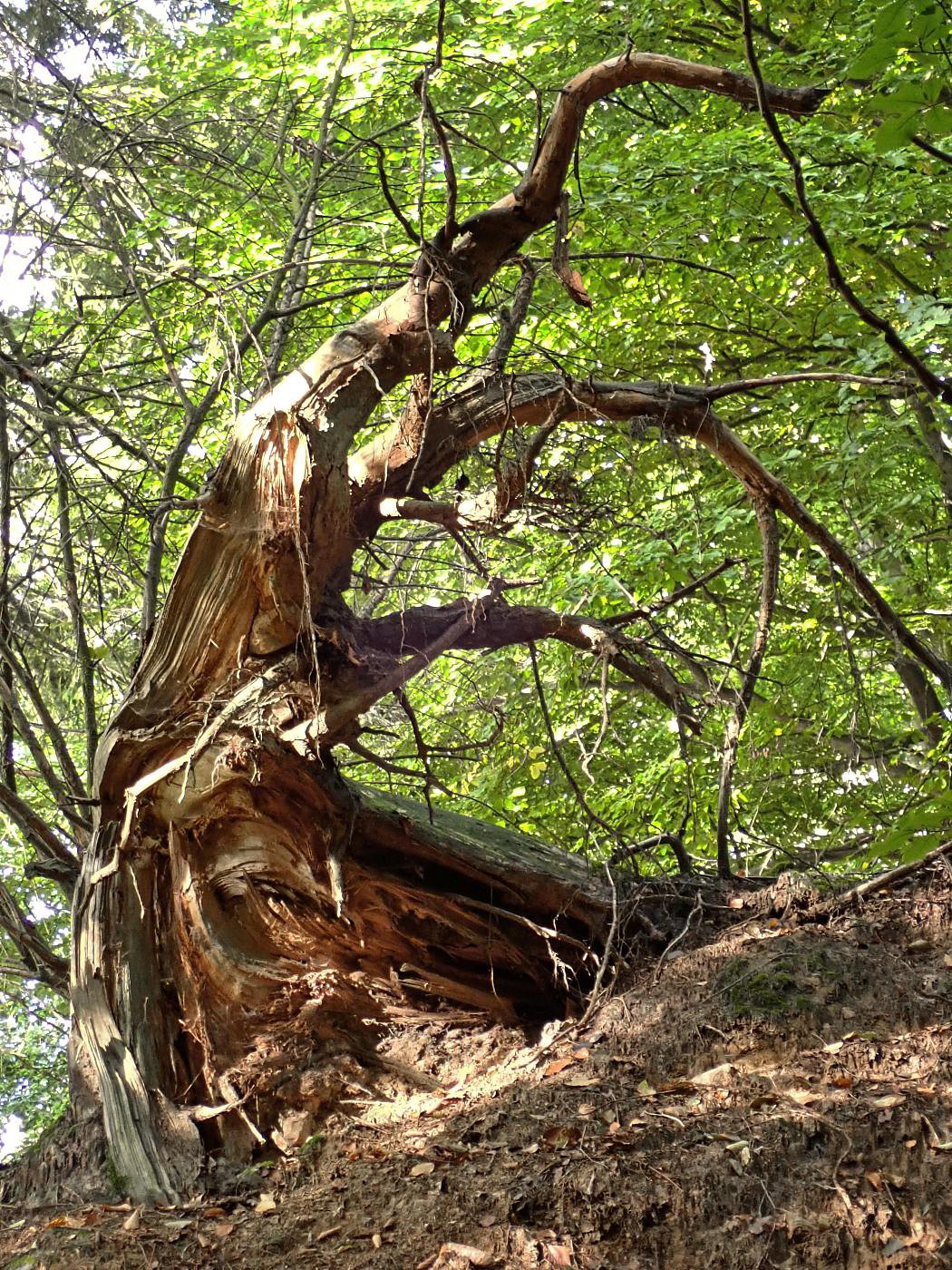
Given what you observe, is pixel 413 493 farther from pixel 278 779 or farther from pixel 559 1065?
pixel 559 1065

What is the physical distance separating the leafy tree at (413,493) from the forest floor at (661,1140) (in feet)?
1.23

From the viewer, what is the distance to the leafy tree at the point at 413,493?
3.74 m

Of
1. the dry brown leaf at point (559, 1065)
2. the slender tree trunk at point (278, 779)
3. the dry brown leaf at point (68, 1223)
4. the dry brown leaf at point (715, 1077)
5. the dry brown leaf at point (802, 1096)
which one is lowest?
the dry brown leaf at point (802, 1096)

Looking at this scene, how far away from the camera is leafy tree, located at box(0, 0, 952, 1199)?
374 cm

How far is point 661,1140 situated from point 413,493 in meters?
2.46

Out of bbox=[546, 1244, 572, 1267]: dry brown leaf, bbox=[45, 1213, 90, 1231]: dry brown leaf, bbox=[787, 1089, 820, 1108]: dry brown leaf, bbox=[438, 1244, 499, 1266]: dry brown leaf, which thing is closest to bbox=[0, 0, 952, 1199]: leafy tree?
bbox=[45, 1213, 90, 1231]: dry brown leaf

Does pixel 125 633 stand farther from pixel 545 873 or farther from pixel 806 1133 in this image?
pixel 806 1133

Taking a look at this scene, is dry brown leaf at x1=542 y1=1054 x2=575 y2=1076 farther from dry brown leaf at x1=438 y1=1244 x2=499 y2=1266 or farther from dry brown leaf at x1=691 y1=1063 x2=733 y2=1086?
dry brown leaf at x1=438 y1=1244 x2=499 y2=1266

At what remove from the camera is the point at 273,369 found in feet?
16.4

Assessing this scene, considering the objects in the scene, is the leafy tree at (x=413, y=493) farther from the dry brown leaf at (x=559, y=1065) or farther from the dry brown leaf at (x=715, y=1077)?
the dry brown leaf at (x=715, y=1077)

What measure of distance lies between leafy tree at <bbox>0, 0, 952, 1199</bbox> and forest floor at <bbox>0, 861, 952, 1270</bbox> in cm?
37

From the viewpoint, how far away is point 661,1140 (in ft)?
10.2

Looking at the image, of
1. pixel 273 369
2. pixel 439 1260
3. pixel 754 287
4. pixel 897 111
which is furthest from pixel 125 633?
pixel 754 287

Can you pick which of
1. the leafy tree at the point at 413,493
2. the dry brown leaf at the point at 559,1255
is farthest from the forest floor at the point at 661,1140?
the leafy tree at the point at 413,493
